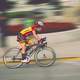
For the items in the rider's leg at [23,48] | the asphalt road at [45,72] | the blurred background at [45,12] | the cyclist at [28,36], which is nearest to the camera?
the asphalt road at [45,72]

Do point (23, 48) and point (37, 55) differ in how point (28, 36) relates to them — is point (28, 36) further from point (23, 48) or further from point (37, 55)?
point (37, 55)

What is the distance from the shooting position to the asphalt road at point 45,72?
12375mm

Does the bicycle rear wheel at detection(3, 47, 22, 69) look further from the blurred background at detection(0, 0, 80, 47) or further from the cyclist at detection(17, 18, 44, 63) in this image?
the blurred background at detection(0, 0, 80, 47)

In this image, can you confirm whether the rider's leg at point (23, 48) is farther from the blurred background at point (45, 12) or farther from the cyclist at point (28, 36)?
the blurred background at point (45, 12)

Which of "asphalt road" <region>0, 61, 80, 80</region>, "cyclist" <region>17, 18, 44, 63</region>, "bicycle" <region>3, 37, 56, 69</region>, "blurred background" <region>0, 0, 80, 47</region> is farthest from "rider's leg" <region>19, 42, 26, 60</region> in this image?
"blurred background" <region>0, 0, 80, 47</region>

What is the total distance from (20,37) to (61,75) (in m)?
1.97

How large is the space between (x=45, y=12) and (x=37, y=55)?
5.30 metres

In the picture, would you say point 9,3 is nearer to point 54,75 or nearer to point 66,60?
point 66,60

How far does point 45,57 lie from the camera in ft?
46.4

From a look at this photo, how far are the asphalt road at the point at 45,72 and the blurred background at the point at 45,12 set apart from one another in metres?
4.51

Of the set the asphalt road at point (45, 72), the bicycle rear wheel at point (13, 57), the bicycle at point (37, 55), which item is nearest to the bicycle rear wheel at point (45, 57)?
the bicycle at point (37, 55)

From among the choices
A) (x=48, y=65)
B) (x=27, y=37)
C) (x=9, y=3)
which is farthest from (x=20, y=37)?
(x=9, y=3)

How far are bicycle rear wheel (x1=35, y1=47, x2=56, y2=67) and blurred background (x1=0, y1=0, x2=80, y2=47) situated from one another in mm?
4519

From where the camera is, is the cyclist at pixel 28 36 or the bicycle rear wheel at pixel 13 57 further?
the bicycle rear wheel at pixel 13 57
